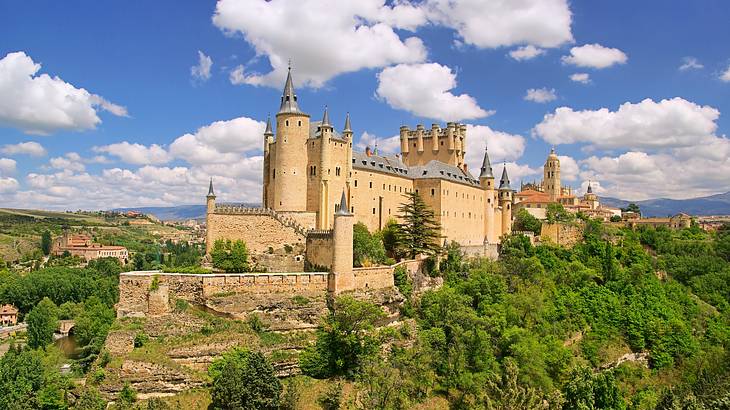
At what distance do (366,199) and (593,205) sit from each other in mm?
75679

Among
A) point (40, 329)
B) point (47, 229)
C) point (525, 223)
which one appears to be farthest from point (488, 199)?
point (47, 229)

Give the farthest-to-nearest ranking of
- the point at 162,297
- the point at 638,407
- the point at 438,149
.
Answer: the point at 438,149 < the point at 638,407 < the point at 162,297

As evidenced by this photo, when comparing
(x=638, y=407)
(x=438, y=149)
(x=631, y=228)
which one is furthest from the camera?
(x=631, y=228)

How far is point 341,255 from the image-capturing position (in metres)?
37.5

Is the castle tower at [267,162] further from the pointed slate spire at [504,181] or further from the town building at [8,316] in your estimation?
the town building at [8,316]

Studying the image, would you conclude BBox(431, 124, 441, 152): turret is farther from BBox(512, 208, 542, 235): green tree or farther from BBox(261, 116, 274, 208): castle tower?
BBox(261, 116, 274, 208): castle tower

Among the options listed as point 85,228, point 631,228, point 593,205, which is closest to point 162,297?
point 631,228

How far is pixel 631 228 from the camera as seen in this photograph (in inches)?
3098

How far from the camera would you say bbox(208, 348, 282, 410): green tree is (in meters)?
28.9

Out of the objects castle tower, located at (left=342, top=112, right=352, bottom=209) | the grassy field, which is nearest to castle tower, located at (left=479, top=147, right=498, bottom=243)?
castle tower, located at (left=342, top=112, right=352, bottom=209)

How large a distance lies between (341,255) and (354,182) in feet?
43.6

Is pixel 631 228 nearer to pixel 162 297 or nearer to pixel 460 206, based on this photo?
pixel 460 206

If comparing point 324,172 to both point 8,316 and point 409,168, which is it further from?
point 8,316

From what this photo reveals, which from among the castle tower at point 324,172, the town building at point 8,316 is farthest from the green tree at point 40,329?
the castle tower at point 324,172
